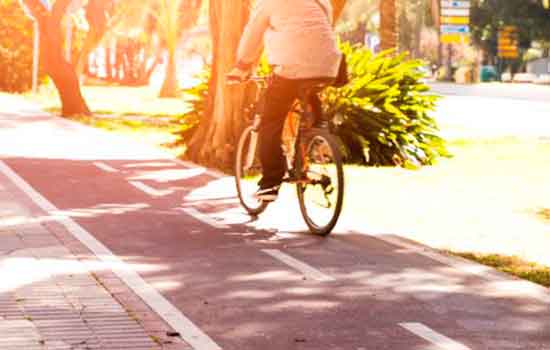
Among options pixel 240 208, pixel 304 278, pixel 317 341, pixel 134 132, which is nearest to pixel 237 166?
pixel 240 208

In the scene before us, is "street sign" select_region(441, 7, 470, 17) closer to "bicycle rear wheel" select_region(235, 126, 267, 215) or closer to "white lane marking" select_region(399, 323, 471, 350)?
"bicycle rear wheel" select_region(235, 126, 267, 215)

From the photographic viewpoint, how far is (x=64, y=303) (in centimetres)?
677

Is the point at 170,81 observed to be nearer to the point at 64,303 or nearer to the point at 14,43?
the point at 14,43

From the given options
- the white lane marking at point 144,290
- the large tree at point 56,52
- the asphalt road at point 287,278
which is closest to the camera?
the white lane marking at point 144,290

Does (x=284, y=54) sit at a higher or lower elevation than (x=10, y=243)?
higher

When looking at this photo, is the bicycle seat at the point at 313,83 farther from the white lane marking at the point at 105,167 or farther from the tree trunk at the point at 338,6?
the tree trunk at the point at 338,6

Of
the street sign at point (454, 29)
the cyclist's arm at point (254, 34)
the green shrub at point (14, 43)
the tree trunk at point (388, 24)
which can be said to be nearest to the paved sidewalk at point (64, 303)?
the cyclist's arm at point (254, 34)

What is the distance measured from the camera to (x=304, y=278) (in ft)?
25.5

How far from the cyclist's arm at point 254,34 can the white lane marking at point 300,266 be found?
1936 millimetres

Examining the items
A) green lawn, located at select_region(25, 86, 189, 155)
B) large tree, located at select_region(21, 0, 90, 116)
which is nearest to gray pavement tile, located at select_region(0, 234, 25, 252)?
green lawn, located at select_region(25, 86, 189, 155)

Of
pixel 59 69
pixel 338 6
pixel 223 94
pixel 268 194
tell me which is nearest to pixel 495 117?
pixel 59 69

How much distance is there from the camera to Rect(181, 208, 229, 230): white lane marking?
10.1 m

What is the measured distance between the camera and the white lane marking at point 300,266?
7824mm

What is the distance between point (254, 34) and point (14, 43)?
111 ft
